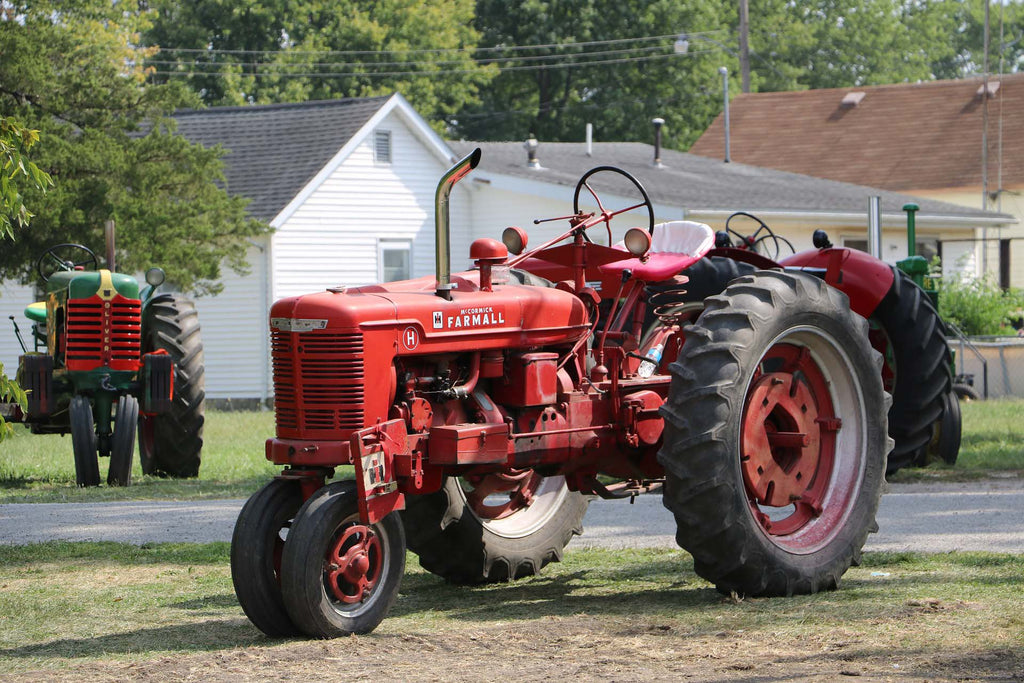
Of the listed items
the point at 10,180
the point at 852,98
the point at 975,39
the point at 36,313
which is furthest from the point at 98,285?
the point at 975,39

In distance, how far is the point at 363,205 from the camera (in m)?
27.8

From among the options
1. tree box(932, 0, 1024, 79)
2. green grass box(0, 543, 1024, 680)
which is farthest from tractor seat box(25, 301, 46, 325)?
tree box(932, 0, 1024, 79)

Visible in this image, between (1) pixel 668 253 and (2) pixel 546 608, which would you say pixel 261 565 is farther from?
(1) pixel 668 253

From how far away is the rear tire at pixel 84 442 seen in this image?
12.3 m

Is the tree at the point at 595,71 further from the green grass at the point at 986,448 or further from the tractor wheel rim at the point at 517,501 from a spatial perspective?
the tractor wheel rim at the point at 517,501

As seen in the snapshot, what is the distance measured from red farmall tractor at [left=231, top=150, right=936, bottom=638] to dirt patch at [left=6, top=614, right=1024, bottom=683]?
0.29 m

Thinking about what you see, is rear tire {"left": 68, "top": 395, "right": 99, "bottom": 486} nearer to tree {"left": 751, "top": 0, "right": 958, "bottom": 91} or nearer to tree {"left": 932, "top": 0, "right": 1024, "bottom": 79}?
tree {"left": 751, "top": 0, "right": 958, "bottom": 91}

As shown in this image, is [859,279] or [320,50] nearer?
[859,279]

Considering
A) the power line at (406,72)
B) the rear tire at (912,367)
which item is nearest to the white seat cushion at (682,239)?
the rear tire at (912,367)

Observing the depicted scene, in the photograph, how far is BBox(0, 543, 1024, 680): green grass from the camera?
5922 millimetres

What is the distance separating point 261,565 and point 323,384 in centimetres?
75

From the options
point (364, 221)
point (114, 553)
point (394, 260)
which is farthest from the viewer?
point (394, 260)

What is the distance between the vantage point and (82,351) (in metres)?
12.7

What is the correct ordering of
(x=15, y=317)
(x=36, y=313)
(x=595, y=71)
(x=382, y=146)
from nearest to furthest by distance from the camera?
(x=36, y=313)
(x=15, y=317)
(x=382, y=146)
(x=595, y=71)
